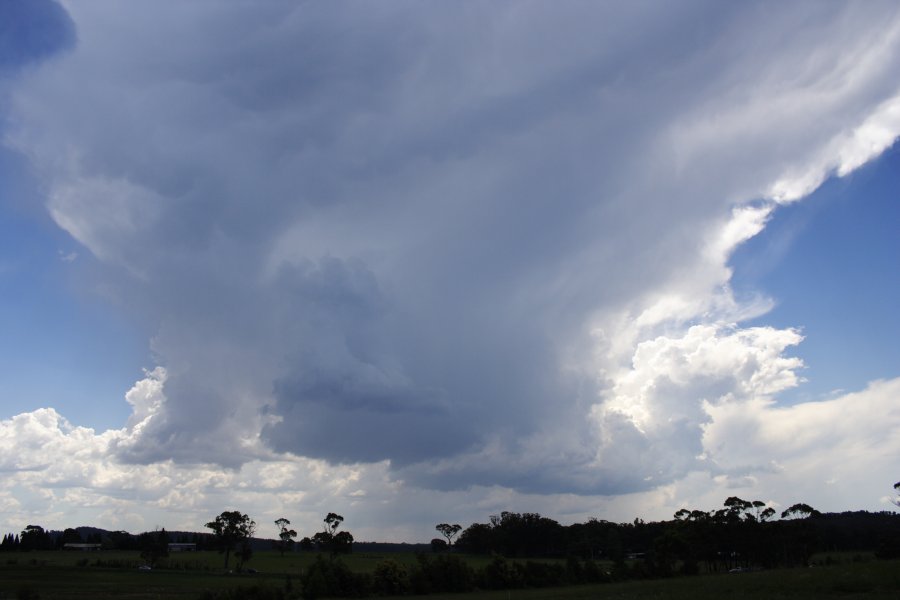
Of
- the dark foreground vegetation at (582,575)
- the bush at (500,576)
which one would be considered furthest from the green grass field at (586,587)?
the bush at (500,576)

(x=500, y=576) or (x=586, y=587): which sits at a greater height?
(x=586, y=587)

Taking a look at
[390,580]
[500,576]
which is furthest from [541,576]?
[390,580]

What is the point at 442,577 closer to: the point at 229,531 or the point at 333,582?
the point at 333,582

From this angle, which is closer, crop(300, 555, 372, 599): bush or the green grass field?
the green grass field

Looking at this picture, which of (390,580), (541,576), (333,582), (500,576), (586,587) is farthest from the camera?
(541,576)

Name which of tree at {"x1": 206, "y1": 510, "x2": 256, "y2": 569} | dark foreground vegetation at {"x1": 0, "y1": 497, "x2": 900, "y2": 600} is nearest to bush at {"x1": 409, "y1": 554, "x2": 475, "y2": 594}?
dark foreground vegetation at {"x1": 0, "y1": 497, "x2": 900, "y2": 600}

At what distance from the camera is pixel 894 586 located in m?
39.0

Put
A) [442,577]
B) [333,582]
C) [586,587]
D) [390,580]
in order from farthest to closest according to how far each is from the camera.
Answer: [442,577] < [390,580] < [333,582] < [586,587]

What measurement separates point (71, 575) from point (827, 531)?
178523 mm

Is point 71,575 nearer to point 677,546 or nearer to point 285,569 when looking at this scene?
point 285,569

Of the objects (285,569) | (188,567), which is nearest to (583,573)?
(285,569)

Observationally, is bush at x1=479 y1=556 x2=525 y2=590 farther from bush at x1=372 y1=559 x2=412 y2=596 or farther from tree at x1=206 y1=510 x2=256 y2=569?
tree at x1=206 y1=510 x2=256 y2=569

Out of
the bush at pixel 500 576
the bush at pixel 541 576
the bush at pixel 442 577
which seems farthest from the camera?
the bush at pixel 541 576

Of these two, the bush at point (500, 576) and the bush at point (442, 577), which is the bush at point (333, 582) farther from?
the bush at point (500, 576)
